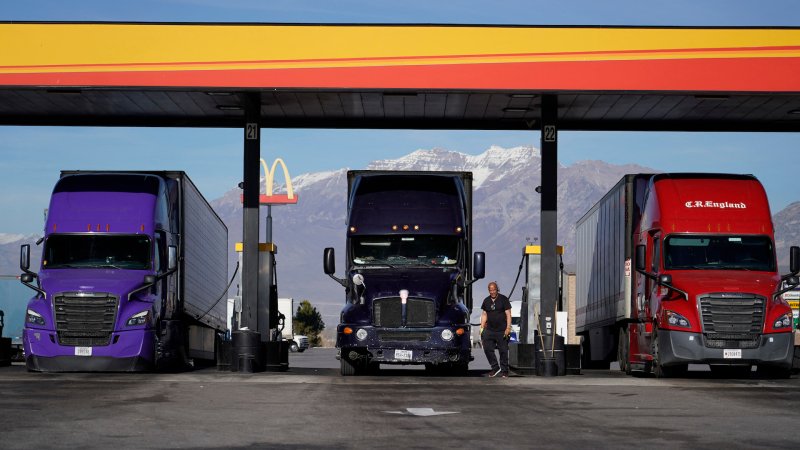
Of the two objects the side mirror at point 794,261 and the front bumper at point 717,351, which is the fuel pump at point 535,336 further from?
the side mirror at point 794,261

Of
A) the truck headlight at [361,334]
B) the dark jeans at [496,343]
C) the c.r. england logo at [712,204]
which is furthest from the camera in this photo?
the dark jeans at [496,343]

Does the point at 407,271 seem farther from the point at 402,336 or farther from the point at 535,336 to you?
the point at 535,336

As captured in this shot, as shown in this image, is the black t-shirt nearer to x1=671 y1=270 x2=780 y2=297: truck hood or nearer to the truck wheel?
the truck wheel

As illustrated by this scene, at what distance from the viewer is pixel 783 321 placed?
2580cm

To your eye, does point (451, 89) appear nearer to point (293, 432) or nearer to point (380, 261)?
point (380, 261)

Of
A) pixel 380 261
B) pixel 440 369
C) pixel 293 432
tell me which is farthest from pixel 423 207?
pixel 293 432

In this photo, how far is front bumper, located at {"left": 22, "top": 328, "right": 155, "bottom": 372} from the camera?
2659 cm

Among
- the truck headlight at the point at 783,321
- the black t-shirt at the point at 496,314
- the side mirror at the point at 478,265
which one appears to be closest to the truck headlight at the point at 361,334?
the side mirror at the point at 478,265

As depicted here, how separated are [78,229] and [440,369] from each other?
7881mm

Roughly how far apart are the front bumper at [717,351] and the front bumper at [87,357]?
985cm

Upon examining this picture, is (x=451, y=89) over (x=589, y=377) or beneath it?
over

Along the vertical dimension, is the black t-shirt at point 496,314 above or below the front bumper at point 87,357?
above

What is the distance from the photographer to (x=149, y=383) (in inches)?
917

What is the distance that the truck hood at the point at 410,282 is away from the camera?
26406 mm
